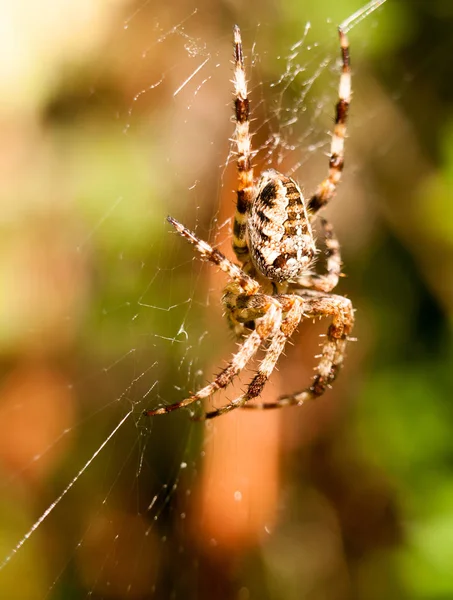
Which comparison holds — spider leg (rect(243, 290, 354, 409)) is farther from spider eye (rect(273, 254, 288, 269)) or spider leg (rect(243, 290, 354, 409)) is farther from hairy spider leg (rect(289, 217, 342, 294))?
spider eye (rect(273, 254, 288, 269))

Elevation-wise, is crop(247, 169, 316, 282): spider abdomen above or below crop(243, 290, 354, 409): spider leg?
above

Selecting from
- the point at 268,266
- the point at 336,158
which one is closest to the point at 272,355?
the point at 268,266

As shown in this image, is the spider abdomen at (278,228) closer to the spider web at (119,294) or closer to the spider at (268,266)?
the spider at (268,266)

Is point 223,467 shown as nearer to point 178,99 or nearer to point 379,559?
point 379,559

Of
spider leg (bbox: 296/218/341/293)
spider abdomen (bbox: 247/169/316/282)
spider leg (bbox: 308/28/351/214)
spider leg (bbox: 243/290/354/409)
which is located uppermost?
spider leg (bbox: 308/28/351/214)

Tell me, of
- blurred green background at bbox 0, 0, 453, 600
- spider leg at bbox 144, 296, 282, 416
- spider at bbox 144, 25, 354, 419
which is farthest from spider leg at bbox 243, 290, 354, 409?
blurred green background at bbox 0, 0, 453, 600

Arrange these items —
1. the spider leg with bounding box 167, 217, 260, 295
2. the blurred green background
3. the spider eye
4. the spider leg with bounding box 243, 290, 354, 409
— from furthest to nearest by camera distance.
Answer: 1. the blurred green background
2. the spider leg with bounding box 243, 290, 354, 409
3. the spider eye
4. the spider leg with bounding box 167, 217, 260, 295
